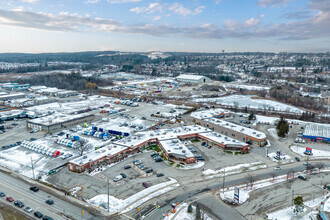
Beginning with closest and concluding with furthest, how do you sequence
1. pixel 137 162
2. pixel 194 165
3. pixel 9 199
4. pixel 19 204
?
pixel 19 204, pixel 9 199, pixel 194 165, pixel 137 162

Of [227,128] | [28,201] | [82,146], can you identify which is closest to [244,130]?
[227,128]

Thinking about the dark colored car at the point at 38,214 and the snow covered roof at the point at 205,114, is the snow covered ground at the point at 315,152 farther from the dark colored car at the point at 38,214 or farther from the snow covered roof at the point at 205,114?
the dark colored car at the point at 38,214

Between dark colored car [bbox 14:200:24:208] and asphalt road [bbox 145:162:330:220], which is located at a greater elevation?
dark colored car [bbox 14:200:24:208]

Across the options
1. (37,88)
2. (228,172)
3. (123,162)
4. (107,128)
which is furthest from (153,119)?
(37,88)

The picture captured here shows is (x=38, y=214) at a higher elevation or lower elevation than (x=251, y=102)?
higher

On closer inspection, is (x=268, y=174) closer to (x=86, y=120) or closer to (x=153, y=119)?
(x=153, y=119)

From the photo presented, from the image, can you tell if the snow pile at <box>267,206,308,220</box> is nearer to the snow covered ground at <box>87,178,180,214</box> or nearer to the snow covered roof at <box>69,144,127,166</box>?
the snow covered ground at <box>87,178,180,214</box>

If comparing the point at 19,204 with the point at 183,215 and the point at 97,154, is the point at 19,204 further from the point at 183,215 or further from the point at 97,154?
the point at 183,215

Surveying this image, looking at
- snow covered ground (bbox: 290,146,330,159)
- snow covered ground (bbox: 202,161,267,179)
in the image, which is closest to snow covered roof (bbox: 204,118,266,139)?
snow covered ground (bbox: 290,146,330,159)
